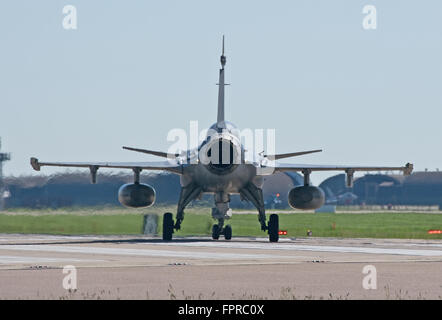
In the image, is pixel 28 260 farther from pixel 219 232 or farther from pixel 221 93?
pixel 221 93

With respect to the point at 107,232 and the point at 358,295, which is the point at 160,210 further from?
the point at 358,295

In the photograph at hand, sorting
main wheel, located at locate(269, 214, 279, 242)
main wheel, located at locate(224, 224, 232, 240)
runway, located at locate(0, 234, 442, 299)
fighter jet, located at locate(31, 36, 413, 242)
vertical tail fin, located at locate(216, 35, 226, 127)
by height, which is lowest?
runway, located at locate(0, 234, 442, 299)

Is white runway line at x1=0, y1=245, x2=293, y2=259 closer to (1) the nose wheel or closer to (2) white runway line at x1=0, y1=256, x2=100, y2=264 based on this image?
(2) white runway line at x1=0, y1=256, x2=100, y2=264

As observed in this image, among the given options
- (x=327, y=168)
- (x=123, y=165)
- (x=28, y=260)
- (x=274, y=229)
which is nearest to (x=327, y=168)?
(x=327, y=168)

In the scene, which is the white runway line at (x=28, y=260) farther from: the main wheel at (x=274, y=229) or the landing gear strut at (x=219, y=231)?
the landing gear strut at (x=219, y=231)

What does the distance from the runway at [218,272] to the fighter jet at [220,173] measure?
21.7 ft

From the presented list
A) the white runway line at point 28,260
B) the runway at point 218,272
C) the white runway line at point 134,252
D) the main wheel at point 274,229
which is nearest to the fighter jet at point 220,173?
the main wheel at point 274,229

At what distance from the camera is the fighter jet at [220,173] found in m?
44.3

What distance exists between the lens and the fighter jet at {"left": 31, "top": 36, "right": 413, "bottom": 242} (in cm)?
4431

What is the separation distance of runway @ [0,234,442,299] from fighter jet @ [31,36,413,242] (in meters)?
6.62

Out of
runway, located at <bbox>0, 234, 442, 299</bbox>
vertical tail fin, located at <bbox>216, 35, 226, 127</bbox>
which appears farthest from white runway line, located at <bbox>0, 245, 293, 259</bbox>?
vertical tail fin, located at <bbox>216, 35, 226, 127</bbox>
